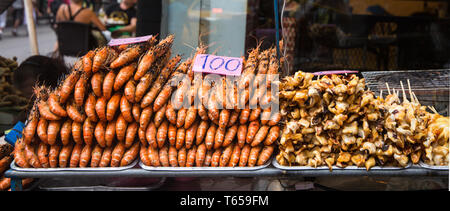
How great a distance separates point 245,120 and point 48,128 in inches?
48.9

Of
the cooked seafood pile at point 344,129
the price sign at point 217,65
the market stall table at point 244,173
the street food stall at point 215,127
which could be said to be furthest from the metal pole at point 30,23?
the cooked seafood pile at point 344,129

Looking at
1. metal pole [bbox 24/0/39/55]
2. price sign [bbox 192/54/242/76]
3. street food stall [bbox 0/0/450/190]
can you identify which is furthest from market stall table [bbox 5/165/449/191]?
metal pole [bbox 24/0/39/55]

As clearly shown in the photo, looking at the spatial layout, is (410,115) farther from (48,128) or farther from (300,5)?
(300,5)

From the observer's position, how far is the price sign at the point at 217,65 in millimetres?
2051

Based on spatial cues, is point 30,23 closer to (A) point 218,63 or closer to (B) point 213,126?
(A) point 218,63

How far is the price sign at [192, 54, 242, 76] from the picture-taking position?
2051 mm

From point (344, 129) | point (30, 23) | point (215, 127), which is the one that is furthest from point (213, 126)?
point (30, 23)

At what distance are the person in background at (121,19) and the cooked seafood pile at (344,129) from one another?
14.7 ft

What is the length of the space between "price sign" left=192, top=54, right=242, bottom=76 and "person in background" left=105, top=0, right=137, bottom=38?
4.01 m

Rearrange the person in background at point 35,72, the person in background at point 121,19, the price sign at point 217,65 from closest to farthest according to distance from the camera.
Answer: the price sign at point 217,65
the person in background at point 35,72
the person in background at point 121,19

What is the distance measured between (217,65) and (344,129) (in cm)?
91

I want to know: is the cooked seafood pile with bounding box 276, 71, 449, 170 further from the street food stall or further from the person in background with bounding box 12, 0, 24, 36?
the person in background with bounding box 12, 0, 24, 36

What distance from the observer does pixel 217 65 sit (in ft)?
6.86

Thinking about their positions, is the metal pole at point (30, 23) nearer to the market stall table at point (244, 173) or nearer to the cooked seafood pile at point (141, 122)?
the cooked seafood pile at point (141, 122)
